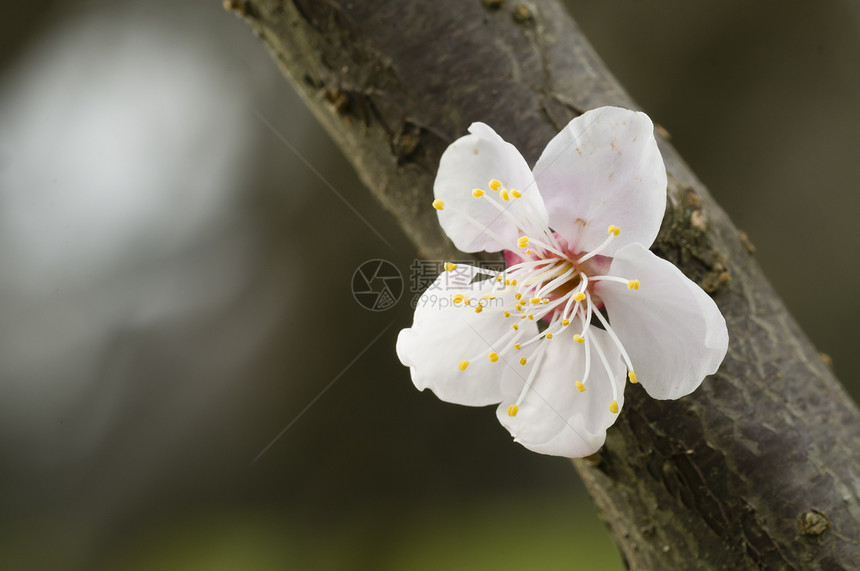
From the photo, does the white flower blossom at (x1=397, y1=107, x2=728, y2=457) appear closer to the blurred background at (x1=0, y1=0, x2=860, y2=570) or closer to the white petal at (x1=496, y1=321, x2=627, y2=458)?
the white petal at (x1=496, y1=321, x2=627, y2=458)

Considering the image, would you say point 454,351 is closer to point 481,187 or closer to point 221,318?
point 481,187

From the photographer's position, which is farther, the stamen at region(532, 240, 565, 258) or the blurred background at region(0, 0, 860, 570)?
the blurred background at region(0, 0, 860, 570)

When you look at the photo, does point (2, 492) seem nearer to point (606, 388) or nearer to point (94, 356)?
point (94, 356)

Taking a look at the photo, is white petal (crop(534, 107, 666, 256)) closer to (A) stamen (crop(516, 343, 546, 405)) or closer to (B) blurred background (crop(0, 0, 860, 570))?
(A) stamen (crop(516, 343, 546, 405))

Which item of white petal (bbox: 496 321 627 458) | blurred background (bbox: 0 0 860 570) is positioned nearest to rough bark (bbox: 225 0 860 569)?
white petal (bbox: 496 321 627 458)

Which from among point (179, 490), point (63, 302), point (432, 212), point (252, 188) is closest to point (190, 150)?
point (252, 188)

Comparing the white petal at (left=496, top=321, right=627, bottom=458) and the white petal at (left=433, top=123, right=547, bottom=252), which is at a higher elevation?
the white petal at (left=433, top=123, right=547, bottom=252)

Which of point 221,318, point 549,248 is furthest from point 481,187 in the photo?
point 221,318
